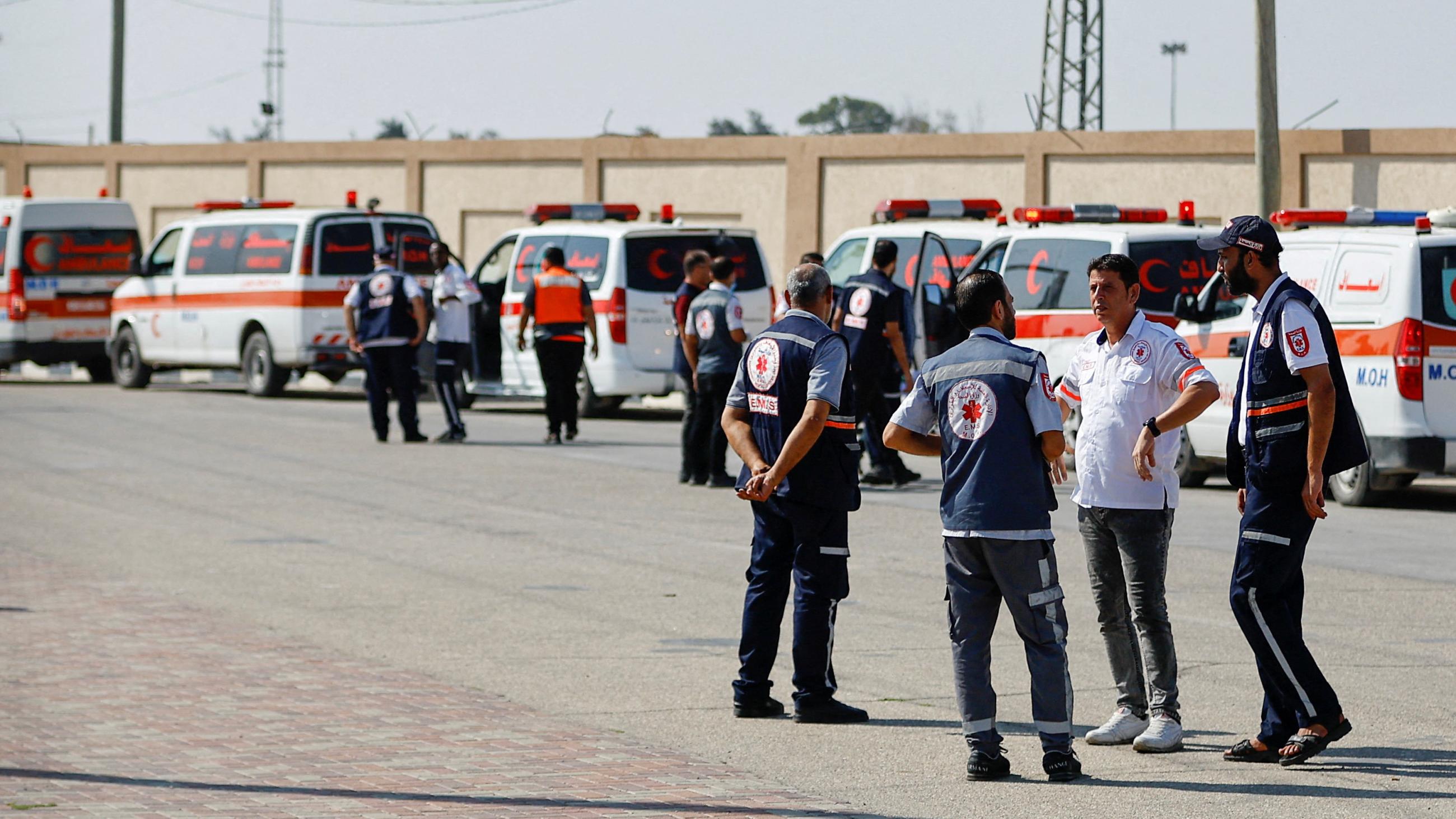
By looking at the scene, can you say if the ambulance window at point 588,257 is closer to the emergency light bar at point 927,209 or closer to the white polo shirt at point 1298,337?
the emergency light bar at point 927,209

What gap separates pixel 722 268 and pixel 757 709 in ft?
23.0

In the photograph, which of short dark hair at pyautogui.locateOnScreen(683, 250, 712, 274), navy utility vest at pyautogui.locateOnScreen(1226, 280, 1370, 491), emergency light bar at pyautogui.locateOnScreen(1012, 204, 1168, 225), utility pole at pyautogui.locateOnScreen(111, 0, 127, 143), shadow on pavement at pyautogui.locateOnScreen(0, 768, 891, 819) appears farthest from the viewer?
utility pole at pyautogui.locateOnScreen(111, 0, 127, 143)

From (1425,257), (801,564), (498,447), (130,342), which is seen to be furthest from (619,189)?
(801,564)

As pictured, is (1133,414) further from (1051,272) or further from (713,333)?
(1051,272)

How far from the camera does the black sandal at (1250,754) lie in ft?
22.1

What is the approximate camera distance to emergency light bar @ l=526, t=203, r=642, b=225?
22500mm

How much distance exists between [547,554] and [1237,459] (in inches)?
232

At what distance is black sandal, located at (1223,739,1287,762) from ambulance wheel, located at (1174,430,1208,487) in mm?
8719

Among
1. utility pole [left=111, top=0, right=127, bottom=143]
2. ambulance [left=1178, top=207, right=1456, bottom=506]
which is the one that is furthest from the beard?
utility pole [left=111, top=0, right=127, bottom=143]

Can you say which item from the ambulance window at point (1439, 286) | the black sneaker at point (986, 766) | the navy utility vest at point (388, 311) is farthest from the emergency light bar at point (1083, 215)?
the black sneaker at point (986, 766)

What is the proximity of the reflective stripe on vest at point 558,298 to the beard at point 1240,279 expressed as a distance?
39.2 feet

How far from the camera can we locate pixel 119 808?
20.2 ft

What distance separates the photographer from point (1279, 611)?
6.69 m

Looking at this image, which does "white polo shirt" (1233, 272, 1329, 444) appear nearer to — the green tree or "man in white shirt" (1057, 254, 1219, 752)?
"man in white shirt" (1057, 254, 1219, 752)
